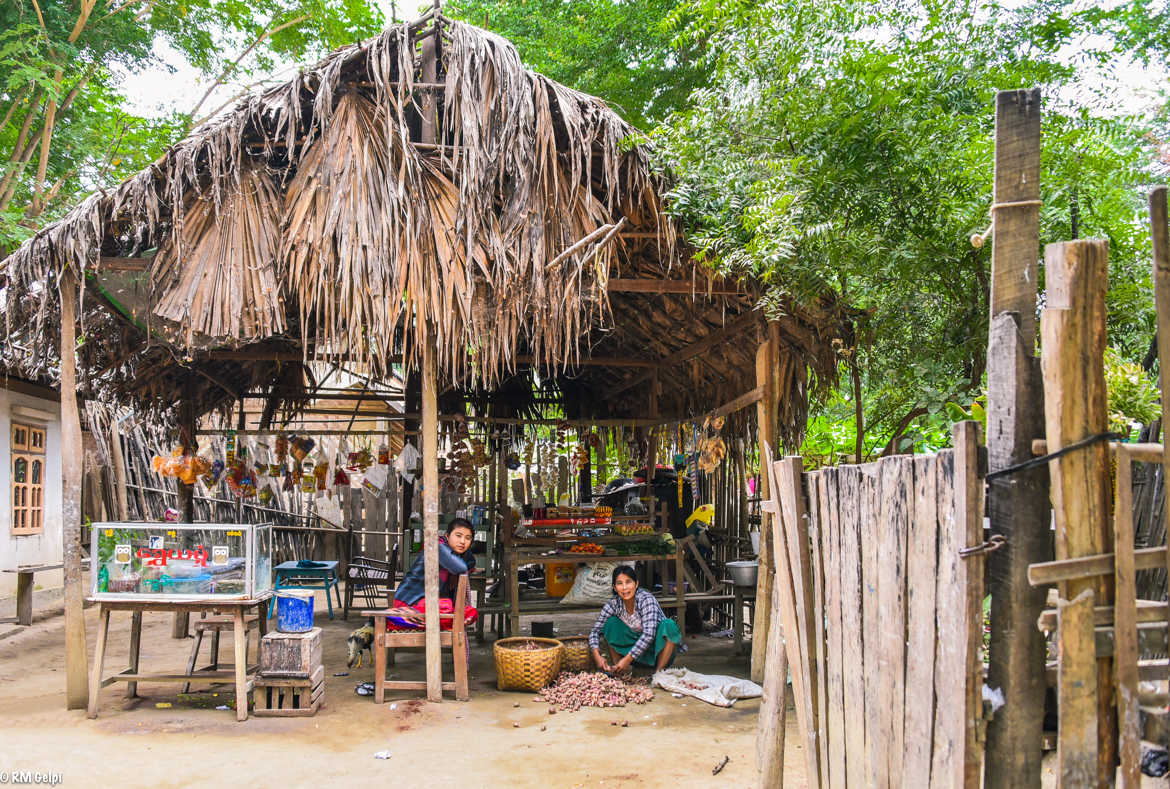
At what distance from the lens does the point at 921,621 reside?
7.13 ft

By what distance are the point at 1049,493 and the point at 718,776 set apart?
295cm

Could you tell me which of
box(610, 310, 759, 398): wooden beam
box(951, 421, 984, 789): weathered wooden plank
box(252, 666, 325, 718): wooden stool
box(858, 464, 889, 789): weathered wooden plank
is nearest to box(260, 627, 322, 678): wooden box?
box(252, 666, 325, 718): wooden stool

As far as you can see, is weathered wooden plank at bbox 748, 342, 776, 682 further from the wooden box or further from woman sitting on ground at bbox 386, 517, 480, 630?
the wooden box

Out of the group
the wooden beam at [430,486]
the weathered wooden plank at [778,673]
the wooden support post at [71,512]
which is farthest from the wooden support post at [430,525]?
the weathered wooden plank at [778,673]

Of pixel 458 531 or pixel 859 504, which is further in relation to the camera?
pixel 458 531

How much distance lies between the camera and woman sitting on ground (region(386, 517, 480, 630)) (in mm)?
6160

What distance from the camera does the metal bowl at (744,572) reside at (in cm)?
702

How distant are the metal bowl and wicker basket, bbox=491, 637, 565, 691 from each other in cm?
169

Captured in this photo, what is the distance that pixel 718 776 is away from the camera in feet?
14.2

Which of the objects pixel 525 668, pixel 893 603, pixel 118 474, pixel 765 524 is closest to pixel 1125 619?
pixel 893 603

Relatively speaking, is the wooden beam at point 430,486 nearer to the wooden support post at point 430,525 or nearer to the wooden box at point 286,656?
the wooden support post at point 430,525

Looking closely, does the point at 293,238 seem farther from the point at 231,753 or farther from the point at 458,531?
the point at 231,753

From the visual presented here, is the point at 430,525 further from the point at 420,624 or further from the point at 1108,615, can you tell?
the point at 1108,615

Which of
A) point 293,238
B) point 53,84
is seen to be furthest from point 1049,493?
point 53,84
